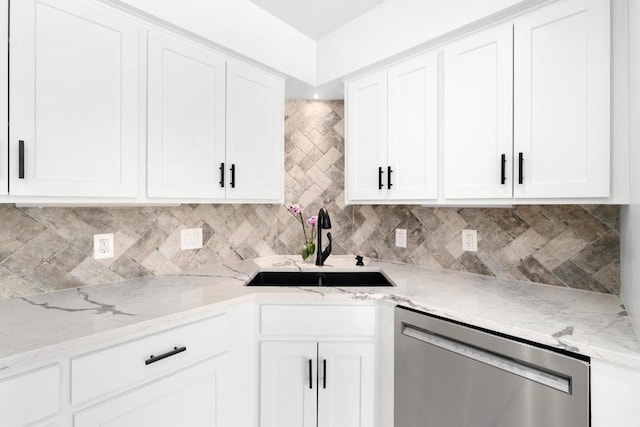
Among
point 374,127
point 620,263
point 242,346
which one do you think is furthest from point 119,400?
point 620,263

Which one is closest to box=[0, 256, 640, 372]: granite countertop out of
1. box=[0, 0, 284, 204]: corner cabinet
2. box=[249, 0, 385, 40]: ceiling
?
box=[0, 0, 284, 204]: corner cabinet

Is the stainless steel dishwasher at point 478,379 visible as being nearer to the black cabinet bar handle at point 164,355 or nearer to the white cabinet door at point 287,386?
the white cabinet door at point 287,386

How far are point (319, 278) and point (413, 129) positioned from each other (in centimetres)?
109

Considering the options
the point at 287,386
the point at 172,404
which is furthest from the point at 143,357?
the point at 287,386

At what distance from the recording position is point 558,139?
4.36 ft

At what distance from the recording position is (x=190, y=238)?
2.06m

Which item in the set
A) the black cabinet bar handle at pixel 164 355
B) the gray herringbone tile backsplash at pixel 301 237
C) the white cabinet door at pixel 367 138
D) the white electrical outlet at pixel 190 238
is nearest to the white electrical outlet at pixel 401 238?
the gray herringbone tile backsplash at pixel 301 237

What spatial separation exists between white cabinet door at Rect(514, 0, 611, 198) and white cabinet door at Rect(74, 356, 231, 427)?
1.53 meters

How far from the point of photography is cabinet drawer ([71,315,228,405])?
1.02 metres

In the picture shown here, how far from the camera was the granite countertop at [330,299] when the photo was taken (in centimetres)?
98

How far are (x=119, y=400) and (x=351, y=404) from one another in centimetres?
96

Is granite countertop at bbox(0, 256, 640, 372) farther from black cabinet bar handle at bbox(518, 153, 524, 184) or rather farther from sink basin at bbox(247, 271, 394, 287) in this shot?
black cabinet bar handle at bbox(518, 153, 524, 184)

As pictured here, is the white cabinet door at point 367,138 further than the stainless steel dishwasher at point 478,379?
Yes

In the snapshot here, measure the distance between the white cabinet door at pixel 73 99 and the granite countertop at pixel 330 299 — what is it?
18.0 inches
